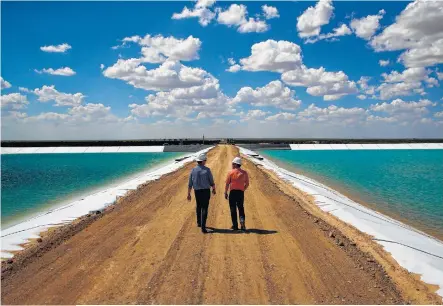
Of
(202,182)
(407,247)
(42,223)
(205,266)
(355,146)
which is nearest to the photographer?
(205,266)

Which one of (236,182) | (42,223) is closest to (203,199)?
(236,182)

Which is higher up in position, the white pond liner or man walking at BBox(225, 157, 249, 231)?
man walking at BBox(225, 157, 249, 231)

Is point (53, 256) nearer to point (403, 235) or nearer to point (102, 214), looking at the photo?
point (102, 214)

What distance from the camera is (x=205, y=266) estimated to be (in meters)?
6.38

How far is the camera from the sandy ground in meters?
5.27

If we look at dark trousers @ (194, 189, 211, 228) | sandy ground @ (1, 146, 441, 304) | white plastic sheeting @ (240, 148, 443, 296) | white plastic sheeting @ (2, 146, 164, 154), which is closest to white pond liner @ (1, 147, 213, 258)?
sandy ground @ (1, 146, 441, 304)

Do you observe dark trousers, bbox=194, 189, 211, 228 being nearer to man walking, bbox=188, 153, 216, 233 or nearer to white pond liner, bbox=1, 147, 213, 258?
man walking, bbox=188, 153, 216, 233

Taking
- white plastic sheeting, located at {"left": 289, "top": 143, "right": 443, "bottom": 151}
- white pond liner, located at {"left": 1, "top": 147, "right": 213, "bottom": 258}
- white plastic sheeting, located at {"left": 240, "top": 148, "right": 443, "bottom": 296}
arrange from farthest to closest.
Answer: white plastic sheeting, located at {"left": 289, "top": 143, "right": 443, "bottom": 151} < white pond liner, located at {"left": 1, "top": 147, "right": 213, "bottom": 258} < white plastic sheeting, located at {"left": 240, "top": 148, "right": 443, "bottom": 296}

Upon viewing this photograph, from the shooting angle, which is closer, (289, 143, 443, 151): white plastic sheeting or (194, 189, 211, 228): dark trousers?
(194, 189, 211, 228): dark trousers

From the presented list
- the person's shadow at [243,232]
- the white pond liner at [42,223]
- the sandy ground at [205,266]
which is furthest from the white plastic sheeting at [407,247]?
the white pond liner at [42,223]

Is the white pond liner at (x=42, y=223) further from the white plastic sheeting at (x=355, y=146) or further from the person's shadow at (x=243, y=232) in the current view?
the white plastic sheeting at (x=355, y=146)

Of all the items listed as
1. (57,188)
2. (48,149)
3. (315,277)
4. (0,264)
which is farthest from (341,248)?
(48,149)

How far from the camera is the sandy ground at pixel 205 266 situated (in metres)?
5.27

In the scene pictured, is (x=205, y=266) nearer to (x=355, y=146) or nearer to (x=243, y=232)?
(x=243, y=232)
